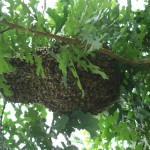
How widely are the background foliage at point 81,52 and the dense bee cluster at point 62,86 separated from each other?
0.07 m

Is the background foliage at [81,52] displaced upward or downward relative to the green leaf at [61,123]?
upward

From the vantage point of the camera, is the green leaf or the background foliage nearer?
the background foliage

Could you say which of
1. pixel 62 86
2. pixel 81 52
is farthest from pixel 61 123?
pixel 81 52

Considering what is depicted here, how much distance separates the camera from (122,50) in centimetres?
230

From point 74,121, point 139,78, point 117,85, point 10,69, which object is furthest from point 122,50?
point 10,69

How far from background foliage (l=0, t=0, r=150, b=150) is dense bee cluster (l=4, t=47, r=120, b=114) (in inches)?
2.8

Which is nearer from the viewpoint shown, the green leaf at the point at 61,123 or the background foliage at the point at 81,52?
the background foliage at the point at 81,52

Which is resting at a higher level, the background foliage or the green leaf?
the background foliage

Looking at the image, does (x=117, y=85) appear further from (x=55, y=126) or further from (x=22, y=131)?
(x=22, y=131)

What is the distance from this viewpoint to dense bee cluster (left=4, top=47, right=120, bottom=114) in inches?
83.6

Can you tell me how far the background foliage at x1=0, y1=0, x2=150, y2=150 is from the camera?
179 cm

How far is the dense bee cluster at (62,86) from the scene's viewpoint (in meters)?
2.12

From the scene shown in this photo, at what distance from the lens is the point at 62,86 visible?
2.13 meters

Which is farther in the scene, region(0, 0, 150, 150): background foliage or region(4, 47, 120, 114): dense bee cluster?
region(4, 47, 120, 114): dense bee cluster
